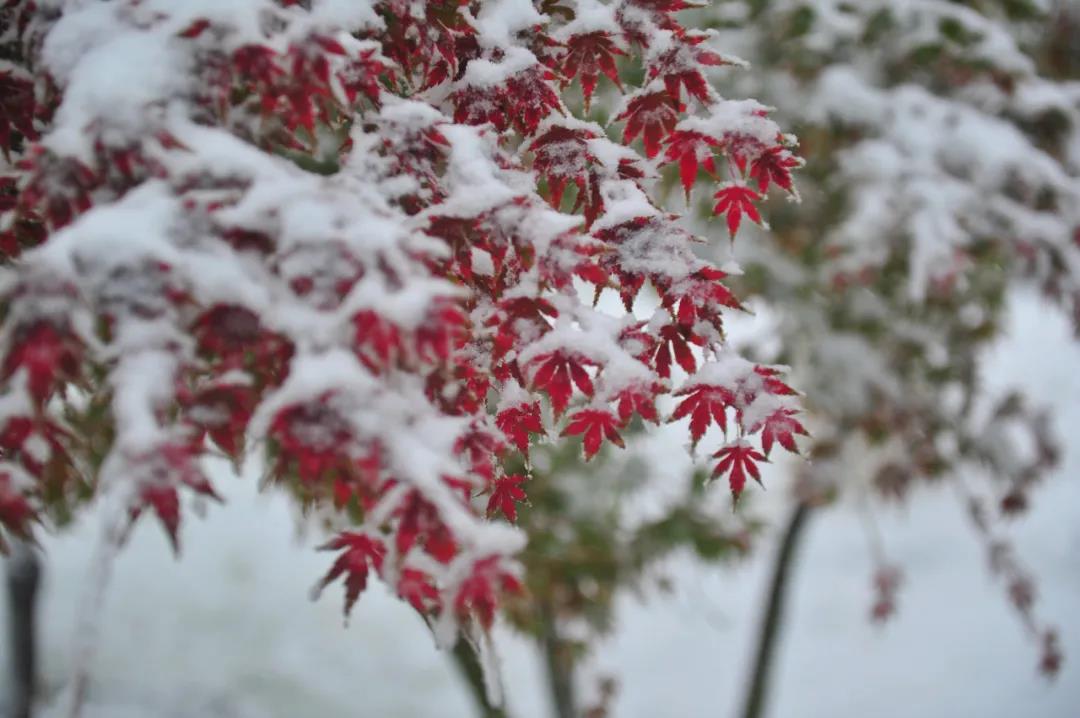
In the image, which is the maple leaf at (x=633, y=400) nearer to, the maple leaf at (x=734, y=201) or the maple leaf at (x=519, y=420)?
the maple leaf at (x=519, y=420)

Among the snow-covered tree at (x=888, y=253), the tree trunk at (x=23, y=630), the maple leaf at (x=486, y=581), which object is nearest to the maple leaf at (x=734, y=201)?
the maple leaf at (x=486, y=581)

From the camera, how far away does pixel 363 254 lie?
0.90 m

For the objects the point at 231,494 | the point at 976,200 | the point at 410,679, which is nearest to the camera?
the point at 976,200

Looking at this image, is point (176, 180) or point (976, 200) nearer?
point (176, 180)

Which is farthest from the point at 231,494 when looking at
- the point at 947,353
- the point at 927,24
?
the point at 927,24

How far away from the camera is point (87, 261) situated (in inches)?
34.5

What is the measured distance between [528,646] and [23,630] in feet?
11.2

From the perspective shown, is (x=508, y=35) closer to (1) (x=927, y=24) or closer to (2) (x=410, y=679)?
(1) (x=927, y=24)

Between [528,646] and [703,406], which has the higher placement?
[703,406]

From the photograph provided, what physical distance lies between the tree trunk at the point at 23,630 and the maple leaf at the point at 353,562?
3351 millimetres

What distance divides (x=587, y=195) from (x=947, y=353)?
9.97 ft

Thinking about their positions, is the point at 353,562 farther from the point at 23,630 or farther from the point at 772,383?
the point at 23,630

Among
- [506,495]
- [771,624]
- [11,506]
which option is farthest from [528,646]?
[11,506]

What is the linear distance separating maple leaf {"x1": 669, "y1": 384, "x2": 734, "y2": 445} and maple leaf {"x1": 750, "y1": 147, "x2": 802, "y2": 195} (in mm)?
367
